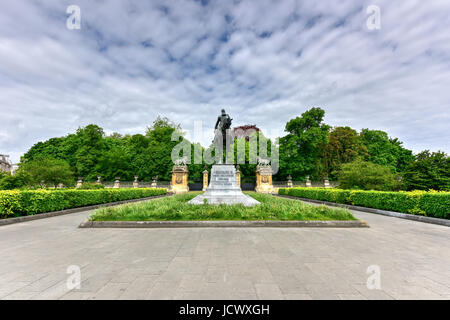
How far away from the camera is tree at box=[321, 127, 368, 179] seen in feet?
121

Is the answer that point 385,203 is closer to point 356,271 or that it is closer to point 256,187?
point 356,271

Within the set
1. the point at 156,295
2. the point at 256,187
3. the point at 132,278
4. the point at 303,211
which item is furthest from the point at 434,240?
the point at 256,187

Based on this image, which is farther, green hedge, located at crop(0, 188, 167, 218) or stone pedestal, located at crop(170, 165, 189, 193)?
stone pedestal, located at crop(170, 165, 189, 193)

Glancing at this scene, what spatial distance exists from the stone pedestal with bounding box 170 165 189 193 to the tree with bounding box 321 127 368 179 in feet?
86.1

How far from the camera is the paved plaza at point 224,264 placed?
3.03m

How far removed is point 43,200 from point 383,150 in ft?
172

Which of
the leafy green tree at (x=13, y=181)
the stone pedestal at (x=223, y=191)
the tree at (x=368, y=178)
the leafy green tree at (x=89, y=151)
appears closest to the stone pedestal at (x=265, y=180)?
the tree at (x=368, y=178)

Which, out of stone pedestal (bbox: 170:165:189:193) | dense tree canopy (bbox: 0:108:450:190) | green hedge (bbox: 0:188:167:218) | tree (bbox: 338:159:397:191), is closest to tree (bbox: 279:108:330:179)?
dense tree canopy (bbox: 0:108:450:190)

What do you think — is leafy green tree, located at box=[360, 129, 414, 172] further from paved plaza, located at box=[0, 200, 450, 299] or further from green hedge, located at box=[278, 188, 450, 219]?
paved plaza, located at box=[0, 200, 450, 299]

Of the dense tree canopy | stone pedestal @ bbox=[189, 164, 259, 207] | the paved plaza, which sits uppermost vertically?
the dense tree canopy

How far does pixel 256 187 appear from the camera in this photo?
33.7 meters

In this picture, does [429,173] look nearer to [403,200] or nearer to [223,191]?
[403,200]

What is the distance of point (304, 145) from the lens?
3566 cm
